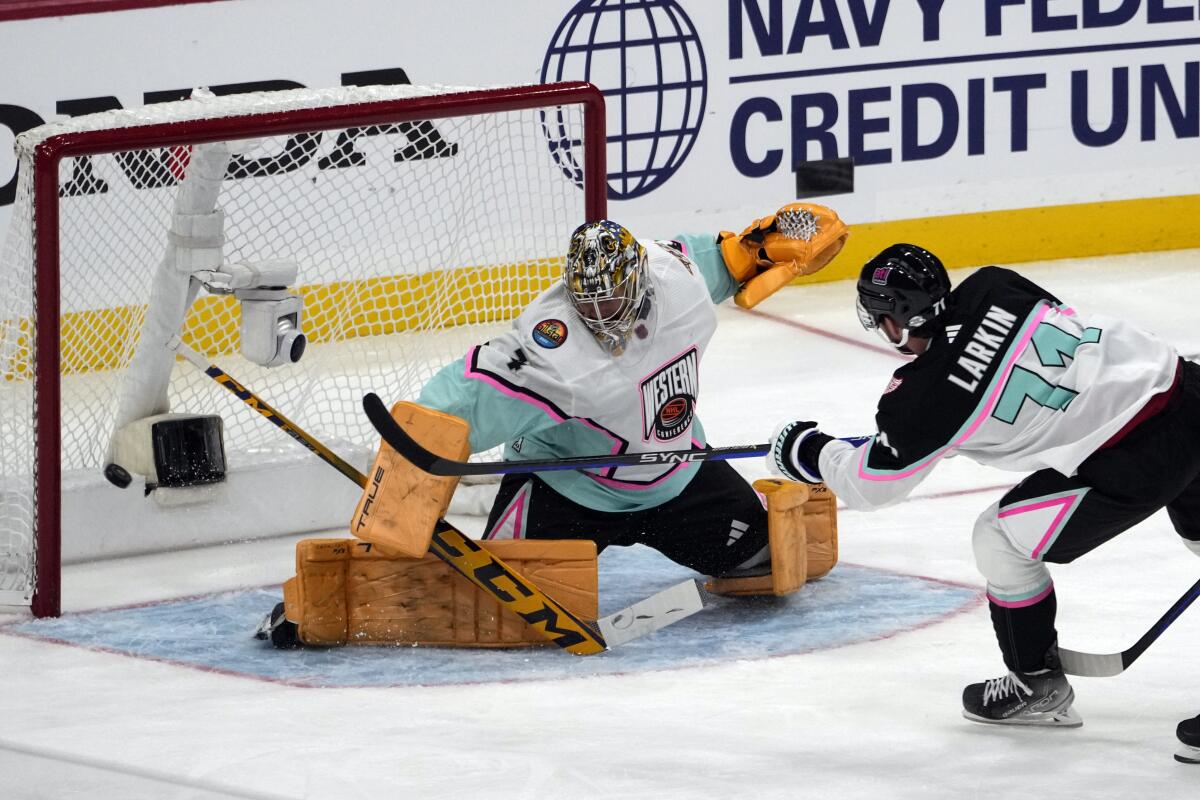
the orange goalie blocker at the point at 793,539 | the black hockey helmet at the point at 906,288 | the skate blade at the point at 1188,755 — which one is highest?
the black hockey helmet at the point at 906,288

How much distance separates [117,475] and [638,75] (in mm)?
2803

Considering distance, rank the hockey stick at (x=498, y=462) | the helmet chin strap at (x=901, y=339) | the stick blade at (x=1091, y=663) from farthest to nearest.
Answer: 1. the hockey stick at (x=498, y=462)
2. the stick blade at (x=1091, y=663)
3. the helmet chin strap at (x=901, y=339)

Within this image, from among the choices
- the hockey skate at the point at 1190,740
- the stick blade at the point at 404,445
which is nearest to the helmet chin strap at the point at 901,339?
the hockey skate at the point at 1190,740

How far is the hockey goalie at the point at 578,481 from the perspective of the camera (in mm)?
3697

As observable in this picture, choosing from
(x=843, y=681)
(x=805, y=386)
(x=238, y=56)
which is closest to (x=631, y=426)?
(x=843, y=681)

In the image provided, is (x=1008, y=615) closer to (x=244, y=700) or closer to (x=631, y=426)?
(x=631, y=426)

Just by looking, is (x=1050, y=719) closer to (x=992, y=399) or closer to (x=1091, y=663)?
(x=1091, y=663)

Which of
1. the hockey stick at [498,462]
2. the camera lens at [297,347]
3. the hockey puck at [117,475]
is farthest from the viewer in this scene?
the hockey puck at [117,475]

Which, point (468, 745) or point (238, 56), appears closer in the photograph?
point (468, 745)

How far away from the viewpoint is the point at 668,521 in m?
4.06

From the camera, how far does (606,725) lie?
3422 millimetres

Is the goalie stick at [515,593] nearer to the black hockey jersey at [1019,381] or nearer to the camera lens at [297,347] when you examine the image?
the camera lens at [297,347]

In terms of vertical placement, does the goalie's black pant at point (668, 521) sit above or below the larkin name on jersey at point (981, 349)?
below

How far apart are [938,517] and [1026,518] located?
1.52m
